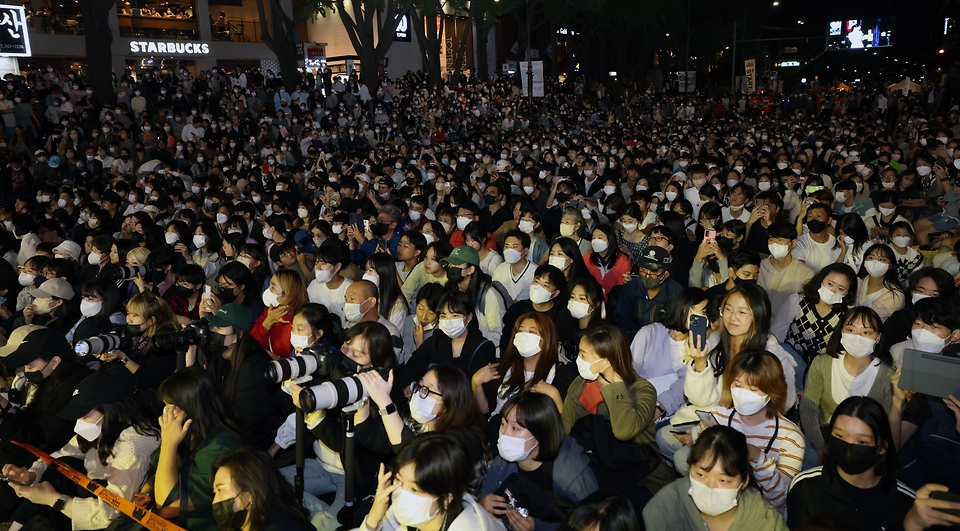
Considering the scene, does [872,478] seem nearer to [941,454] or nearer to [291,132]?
[941,454]

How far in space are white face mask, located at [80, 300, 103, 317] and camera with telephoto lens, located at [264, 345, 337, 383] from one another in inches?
136

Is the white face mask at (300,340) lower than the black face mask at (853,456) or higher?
higher

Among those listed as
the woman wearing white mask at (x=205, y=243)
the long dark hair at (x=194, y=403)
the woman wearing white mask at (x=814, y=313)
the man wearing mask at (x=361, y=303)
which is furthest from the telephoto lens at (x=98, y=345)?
the woman wearing white mask at (x=814, y=313)

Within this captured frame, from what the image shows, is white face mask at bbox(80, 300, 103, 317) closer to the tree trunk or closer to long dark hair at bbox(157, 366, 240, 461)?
long dark hair at bbox(157, 366, 240, 461)

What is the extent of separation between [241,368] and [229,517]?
174 cm

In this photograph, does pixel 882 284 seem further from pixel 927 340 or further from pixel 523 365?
pixel 523 365

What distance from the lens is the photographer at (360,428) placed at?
3.39 m

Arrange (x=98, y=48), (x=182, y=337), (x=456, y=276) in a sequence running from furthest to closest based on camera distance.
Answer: (x=98, y=48)
(x=456, y=276)
(x=182, y=337)

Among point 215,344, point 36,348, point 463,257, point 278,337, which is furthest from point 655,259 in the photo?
point 36,348

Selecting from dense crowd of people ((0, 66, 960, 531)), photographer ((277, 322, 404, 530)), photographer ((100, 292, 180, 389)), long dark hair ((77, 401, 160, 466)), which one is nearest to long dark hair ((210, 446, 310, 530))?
dense crowd of people ((0, 66, 960, 531))

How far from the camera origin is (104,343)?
4.83 meters

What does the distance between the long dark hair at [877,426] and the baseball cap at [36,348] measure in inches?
180

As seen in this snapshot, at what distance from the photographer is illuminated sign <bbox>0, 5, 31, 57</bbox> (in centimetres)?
2584

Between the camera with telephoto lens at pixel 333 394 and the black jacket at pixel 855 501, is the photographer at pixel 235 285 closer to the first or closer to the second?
the camera with telephoto lens at pixel 333 394
